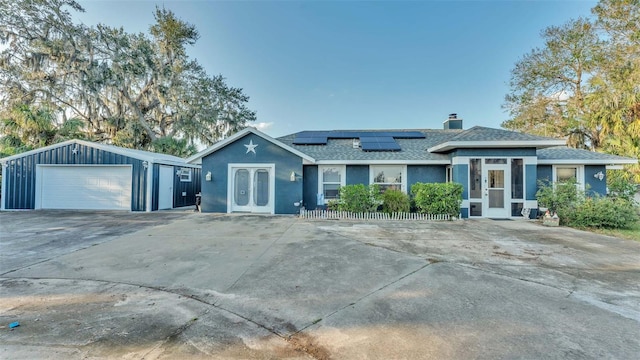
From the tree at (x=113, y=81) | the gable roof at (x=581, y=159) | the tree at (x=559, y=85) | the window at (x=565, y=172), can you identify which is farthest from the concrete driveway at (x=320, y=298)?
the tree at (x=559, y=85)

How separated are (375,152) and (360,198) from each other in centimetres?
291

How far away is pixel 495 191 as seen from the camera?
10398 mm

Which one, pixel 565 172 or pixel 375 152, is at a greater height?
pixel 375 152

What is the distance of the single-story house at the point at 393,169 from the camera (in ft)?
33.7

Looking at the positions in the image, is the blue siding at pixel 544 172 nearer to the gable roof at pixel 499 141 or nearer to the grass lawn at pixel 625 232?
the gable roof at pixel 499 141

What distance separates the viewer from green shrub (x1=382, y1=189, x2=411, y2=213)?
10.3 meters

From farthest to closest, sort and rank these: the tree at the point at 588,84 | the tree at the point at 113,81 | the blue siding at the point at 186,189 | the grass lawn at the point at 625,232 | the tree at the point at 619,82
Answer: the tree at the point at 113,81 → the blue siding at the point at 186,189 → the tree at the point at 588,84 → the tree at the point at 619,82 → the grass lawn at the point at 625,232

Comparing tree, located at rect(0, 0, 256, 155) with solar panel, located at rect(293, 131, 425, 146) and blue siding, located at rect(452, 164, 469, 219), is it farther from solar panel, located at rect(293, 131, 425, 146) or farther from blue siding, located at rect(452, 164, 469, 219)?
blue siding, located at rect(452, 164, 469, 219)

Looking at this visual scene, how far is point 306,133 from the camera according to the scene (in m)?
15.9

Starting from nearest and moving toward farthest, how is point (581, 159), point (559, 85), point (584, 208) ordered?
point (584, 208)
point (581, 159)
point (559, 85)

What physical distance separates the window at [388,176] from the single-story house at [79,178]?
10303 millimetres

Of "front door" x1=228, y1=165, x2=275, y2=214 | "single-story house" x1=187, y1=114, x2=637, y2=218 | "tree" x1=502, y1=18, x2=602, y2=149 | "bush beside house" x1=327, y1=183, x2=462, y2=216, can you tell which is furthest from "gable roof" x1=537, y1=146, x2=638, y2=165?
"front door" x1=228, y1=165, x2=275, y2=214

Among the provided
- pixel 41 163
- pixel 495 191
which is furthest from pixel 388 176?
pixel 41 163

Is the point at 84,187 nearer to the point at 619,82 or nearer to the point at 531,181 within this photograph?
the point at 531,181
